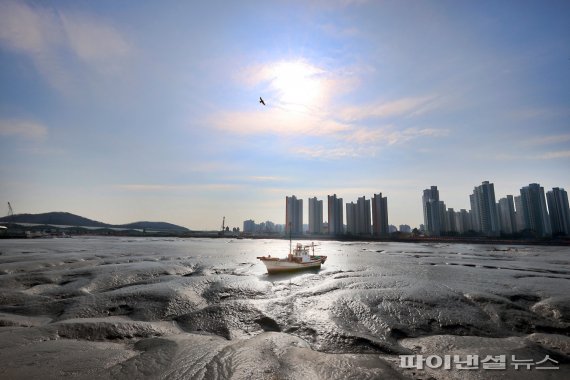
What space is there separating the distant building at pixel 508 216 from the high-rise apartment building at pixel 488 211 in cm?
1059

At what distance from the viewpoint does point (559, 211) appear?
501ft

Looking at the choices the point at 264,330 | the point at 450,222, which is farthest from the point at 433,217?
the point at 264,330

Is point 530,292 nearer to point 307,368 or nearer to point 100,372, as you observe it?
point 307,368

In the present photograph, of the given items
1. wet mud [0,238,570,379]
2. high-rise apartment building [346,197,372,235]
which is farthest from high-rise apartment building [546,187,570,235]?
wet mud [0,238,570,379]

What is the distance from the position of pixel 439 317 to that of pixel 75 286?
25.8m

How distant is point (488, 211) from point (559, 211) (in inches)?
1368

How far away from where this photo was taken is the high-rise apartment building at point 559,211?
151m

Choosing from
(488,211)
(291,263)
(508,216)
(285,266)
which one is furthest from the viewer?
(508,216)

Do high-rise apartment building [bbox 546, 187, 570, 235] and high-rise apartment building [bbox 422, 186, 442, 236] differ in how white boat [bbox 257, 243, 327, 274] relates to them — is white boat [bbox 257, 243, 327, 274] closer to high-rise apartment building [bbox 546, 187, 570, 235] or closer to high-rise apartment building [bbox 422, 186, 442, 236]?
high-rise apartment building [bbox 422, 186, 442, 236]

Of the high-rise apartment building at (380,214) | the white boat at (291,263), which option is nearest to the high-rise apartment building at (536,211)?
the high-rise apartment building at (380,214)

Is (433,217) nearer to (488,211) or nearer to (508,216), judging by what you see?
(488,211)

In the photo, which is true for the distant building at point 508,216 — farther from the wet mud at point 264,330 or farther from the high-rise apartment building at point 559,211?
the wet mud at point 264,330

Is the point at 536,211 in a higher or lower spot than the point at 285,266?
higher

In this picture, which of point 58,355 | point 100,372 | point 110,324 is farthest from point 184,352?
point 110,324
